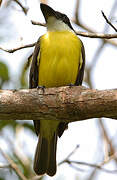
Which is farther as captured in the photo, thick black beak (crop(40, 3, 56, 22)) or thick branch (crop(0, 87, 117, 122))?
thick black beak (crop(40, 3, 56, 22))

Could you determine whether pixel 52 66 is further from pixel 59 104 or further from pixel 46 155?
pixel 46 155

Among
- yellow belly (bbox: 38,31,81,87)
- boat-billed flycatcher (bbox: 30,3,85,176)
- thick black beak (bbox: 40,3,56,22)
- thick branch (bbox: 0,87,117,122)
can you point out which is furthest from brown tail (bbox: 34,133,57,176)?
thick black beak (bbox: 40,3,56,22)

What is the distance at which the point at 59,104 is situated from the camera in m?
3.98

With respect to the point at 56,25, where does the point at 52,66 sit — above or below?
below

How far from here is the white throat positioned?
5.33 meters

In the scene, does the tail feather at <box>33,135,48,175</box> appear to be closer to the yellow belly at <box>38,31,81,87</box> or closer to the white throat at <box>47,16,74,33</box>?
the yellow belly at <box>38,31,81,87</box>

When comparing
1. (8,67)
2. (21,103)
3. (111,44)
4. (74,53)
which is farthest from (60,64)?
(111,44)

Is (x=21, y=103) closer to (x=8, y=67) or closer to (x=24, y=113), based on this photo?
(x=24, y=113)

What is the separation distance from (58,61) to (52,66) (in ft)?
0.31

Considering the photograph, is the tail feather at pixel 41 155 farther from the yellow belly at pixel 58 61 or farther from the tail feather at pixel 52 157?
the yellow belly at pixel 58 61

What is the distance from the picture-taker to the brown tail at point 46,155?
5309 mm

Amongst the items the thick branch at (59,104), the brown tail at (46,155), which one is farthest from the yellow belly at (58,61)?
the brown tail at (46,155)

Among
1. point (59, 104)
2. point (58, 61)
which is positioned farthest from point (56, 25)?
point (59, 104)

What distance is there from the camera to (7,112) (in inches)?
161
